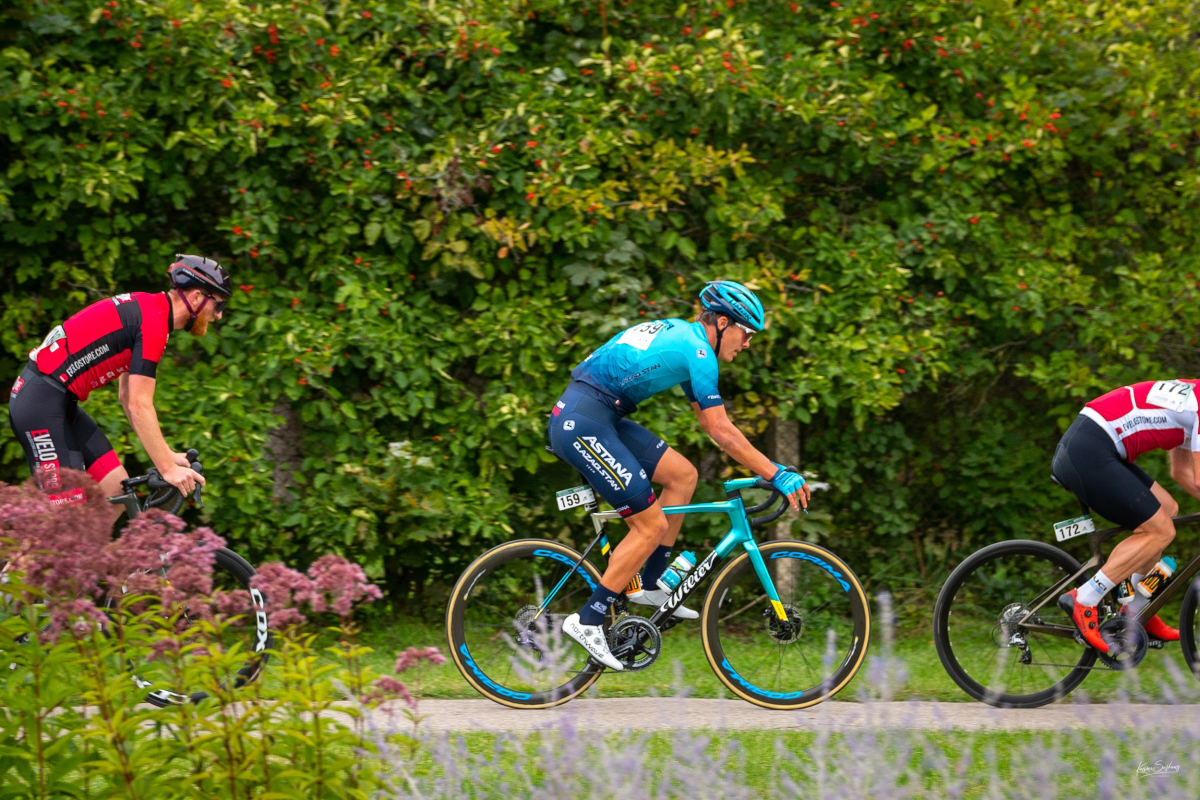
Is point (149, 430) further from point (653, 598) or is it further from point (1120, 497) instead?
point (1120, 497)

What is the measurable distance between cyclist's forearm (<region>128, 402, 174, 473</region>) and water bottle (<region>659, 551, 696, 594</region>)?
241 centimetres

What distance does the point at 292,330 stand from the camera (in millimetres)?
6930

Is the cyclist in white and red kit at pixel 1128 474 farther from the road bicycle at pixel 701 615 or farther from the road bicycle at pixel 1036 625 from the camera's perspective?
the road bicycle at pixel 701 615

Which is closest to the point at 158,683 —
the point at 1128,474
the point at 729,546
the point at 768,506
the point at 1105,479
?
the point at 729,546

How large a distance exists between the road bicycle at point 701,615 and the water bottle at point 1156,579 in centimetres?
138

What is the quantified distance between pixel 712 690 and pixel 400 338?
286 centimetres

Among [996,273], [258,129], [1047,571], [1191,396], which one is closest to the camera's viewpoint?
[1191,396]

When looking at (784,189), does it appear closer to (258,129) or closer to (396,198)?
(396,198)

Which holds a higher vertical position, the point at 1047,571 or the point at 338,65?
the point at 338,65

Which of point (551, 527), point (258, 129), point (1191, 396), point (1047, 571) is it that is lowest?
point (551, 527)

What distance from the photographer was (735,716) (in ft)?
17.8

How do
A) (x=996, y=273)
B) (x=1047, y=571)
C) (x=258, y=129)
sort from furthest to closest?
(x=996, y=273) < (x=258, y=129) < (x=1047, y=571)

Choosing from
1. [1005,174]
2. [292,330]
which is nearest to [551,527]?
[292,330]

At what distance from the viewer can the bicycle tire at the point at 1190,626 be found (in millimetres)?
5465
